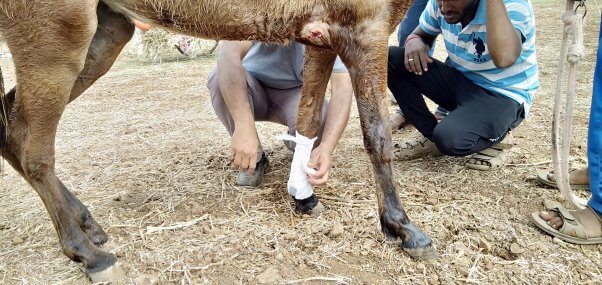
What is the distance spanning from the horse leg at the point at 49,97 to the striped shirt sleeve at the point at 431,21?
2.33 m

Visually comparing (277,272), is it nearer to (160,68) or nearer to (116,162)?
(116,162)

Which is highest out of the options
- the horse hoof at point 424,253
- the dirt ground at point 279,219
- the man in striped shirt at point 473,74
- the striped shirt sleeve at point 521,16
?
the striped shirt sleeve at point 521,16

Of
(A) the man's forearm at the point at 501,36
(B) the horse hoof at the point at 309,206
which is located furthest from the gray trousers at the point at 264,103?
(A) the man's forearm at the point at 501,36

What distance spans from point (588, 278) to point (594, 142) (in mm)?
673

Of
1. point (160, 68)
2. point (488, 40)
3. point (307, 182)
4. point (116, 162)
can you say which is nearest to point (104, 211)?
point (116, 162)

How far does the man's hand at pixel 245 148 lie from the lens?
2.81m

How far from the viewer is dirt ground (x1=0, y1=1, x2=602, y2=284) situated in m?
2.27

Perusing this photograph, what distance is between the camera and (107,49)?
105 inches

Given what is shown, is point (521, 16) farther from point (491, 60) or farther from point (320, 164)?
point (320, 164)

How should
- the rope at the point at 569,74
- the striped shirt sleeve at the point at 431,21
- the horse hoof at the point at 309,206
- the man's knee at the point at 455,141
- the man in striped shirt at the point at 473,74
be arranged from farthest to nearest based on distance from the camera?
the striped shirt sleeve at the point at 431,21, the man's knee at the point at 455,141, the man in striped shirt at the point at 473,74, the horse hoof at the point at 309,206, the rope at the point at 569,74

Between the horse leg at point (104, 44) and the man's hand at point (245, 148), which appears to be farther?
the man's hand at point (245, 148)

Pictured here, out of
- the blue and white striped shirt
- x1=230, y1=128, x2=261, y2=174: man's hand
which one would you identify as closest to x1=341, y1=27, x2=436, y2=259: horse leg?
x1=230, y1=128, x2=261, y2=174: man's hand

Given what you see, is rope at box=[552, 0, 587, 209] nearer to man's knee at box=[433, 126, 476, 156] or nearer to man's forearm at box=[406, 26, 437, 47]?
man's knee at box=[433, 126, 476, 156]

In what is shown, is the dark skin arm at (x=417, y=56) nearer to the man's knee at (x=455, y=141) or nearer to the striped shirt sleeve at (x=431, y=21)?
the striped shirt sleeve at (x=431, y=21)
